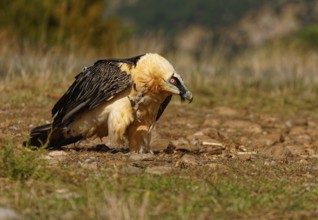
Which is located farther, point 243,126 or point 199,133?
point 243,126

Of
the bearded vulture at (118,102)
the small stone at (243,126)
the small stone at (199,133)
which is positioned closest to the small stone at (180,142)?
the small stone at (199,133)

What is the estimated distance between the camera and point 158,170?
6680 millimetres

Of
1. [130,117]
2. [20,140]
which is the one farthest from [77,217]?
[20,140]

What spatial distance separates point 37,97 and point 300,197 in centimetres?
682

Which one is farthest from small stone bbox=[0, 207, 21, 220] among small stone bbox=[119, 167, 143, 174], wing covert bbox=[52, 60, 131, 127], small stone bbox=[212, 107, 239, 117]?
small stone bbox=[212, 107, 239, 117]

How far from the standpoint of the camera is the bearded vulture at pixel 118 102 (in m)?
7.70

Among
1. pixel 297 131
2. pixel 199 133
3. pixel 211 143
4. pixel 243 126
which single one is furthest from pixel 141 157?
pixel 297 131

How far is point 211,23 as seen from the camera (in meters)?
77.4

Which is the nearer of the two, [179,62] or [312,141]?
[312,141]

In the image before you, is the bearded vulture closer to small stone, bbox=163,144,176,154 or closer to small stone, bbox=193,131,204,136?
small stone, bbox=163,144,176,154

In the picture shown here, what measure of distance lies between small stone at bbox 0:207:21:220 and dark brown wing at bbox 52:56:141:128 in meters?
2.65

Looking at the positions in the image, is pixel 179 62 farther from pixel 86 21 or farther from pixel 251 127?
pixel 251 127

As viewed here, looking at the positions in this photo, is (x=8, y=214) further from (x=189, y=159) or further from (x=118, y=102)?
(x=118, y=102)

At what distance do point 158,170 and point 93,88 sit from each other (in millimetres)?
1534
